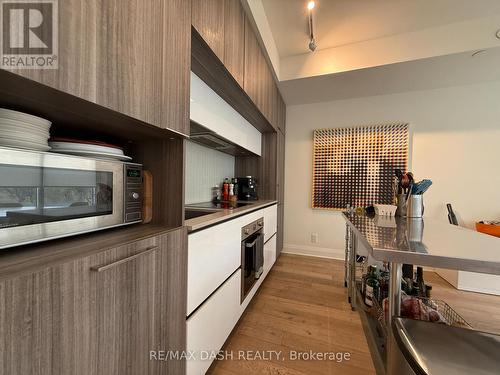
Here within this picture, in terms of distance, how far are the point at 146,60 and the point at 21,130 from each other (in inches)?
15.4

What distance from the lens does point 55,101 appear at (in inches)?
21.1

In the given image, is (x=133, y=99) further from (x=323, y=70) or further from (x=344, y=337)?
(x=323, y=70)

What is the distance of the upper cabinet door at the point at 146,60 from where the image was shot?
1.83 ft

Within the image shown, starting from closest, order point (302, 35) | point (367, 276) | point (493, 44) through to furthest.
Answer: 1. point (367, 276)
2. point (493, 44)
3. point (302, 35)

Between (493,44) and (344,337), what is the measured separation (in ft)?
8.73

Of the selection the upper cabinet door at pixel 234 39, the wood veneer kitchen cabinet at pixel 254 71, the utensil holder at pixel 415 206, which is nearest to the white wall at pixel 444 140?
the wood veneer kitchen cabinet at pixel 254 71

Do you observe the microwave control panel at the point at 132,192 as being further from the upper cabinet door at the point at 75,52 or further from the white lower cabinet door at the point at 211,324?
the white lower cabinet door at the point at 211,324

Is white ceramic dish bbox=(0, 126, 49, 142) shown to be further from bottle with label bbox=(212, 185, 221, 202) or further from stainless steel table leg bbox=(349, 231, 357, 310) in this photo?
stainless steel table leg bbox=(349, 231, 357, 310)

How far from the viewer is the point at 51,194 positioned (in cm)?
56

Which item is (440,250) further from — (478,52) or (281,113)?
(281,113)

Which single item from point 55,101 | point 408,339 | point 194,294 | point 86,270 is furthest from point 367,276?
point 55,101

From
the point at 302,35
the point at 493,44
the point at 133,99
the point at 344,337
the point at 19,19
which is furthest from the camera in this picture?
the point at 302,35

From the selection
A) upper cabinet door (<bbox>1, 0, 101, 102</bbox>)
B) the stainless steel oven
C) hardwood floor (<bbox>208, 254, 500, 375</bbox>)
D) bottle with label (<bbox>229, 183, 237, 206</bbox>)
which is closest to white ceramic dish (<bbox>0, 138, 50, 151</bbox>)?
upper cabinet door (<bbox>1, 0, 101, 102</bbox>)

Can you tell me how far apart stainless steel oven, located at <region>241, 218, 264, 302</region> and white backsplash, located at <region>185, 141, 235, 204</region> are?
0.61m
